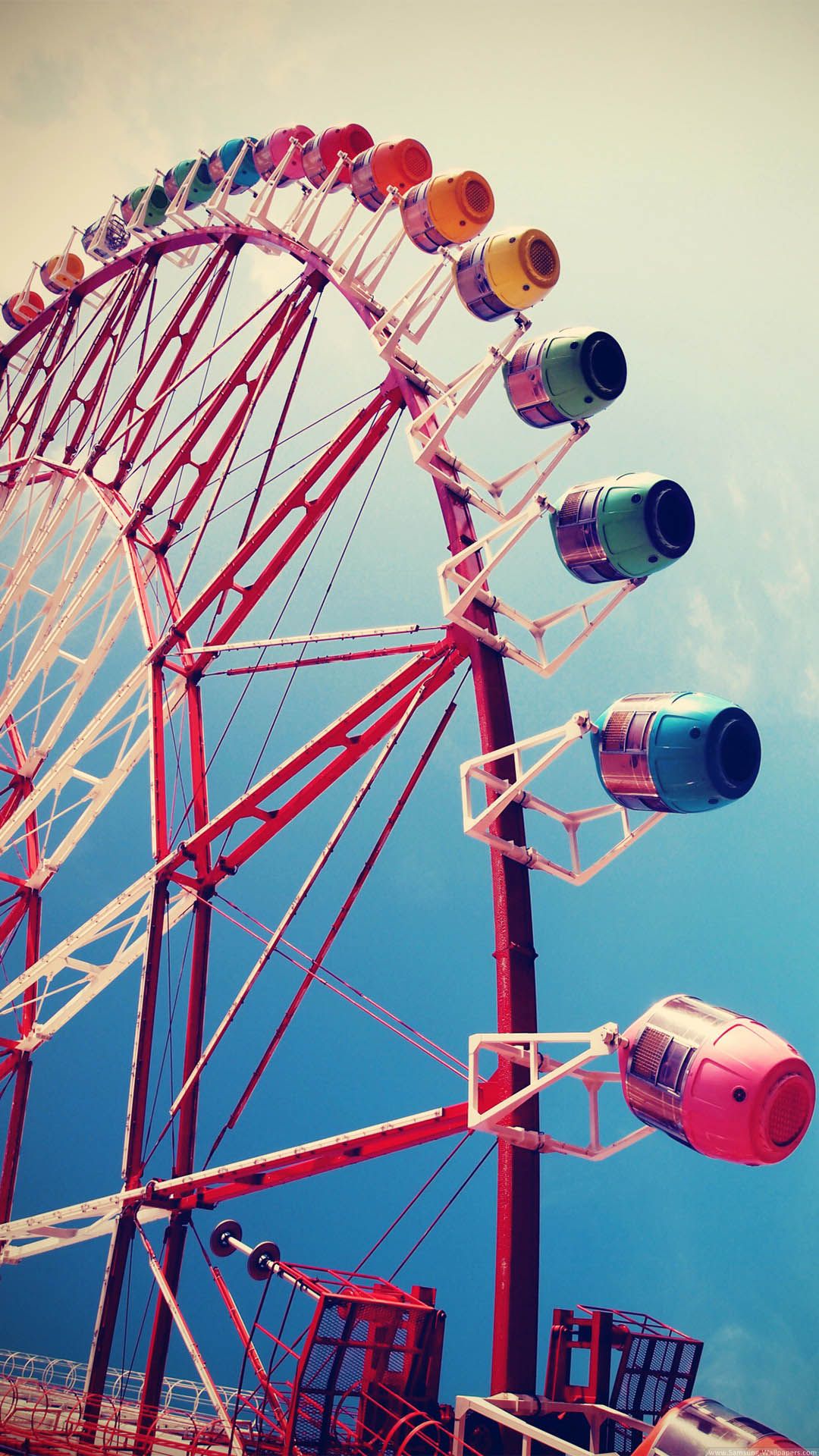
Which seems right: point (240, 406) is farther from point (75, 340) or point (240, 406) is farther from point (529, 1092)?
point (529, 1092)

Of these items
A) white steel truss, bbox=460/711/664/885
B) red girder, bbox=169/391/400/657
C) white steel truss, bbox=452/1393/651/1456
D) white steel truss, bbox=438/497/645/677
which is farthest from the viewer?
red girder, bbox=169/391/400/657

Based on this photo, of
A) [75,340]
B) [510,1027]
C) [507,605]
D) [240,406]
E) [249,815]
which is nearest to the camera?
[510,1027]

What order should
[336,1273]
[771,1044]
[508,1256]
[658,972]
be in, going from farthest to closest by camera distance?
[658,972] < [336,1273] < [508,1256] < [771,1044]

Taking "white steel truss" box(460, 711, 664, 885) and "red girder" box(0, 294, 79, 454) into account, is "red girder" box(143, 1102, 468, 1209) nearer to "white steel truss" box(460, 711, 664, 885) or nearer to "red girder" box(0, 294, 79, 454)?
"white steel truss" box(460, 711, 664, 885)

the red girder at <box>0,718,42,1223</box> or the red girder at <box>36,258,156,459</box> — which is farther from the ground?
the red girder at <box>36,258,156,459</box>

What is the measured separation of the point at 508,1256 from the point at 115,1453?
506 centimetres

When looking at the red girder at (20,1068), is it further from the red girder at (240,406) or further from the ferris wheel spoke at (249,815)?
the red girder at (240,406)

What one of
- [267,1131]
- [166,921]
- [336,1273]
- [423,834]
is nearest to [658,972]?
[423,834]

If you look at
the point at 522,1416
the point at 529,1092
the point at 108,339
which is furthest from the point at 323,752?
the point at 108,339

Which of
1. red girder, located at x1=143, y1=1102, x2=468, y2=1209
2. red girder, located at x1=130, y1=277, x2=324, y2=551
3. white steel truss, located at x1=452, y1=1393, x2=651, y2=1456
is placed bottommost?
white steel truss, located at x1=452, y1=1393, x2=651, y2=1456

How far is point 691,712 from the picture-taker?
1171cm

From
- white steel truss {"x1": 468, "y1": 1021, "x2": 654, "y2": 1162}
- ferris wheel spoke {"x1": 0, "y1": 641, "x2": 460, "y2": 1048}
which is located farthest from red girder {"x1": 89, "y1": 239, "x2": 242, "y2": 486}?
white steel truss {"x1": 468, "y1": 1021, "x2": 654, "y2": 1162}

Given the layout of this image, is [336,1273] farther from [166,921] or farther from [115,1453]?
[166,921]

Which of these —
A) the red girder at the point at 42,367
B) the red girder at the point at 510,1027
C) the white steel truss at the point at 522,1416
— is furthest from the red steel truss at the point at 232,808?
the red girder at the point at 42,367
